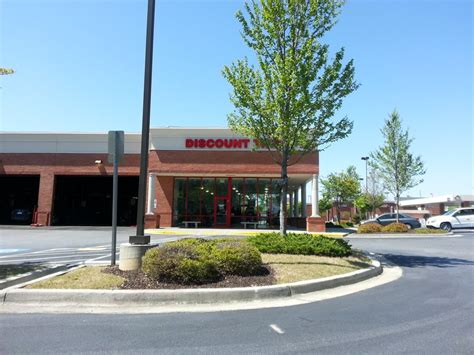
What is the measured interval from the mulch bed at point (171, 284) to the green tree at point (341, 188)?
136 ft

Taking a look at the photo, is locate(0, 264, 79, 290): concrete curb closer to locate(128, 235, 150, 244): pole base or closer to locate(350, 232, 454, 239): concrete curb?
locate(128, 235, 150, 244): pole base

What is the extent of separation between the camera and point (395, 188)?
28.3 metres

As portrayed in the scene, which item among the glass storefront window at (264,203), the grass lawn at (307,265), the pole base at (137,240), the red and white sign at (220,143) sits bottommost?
the grass lawn at (307,265)

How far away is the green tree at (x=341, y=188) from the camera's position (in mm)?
48969

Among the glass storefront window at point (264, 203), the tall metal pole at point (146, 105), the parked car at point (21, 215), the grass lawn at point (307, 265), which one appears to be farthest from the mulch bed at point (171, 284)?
the parked car at point (21, 215)

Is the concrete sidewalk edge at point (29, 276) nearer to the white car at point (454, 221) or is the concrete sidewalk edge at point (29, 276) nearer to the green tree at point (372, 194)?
the white car at point (454, 221)

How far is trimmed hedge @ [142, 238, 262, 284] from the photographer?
7.60 metres

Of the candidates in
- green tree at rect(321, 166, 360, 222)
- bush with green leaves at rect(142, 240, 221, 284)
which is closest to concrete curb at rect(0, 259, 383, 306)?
bush with green leaves at rect(142, 240, 221, 284)

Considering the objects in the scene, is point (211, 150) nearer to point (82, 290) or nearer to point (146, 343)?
point (82, 290)

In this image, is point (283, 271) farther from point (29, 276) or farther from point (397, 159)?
point (397, 159)

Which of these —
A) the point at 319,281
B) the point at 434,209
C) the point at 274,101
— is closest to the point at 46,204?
the point at 274,101

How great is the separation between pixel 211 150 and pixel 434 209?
7100cm

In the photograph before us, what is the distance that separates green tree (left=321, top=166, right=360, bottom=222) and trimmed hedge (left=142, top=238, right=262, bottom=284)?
135 feet

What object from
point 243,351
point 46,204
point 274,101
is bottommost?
point 243,351
